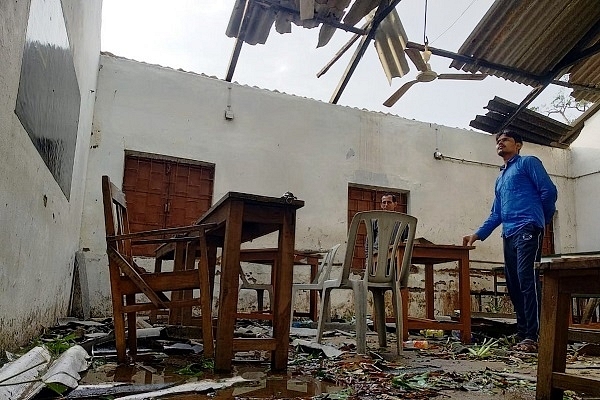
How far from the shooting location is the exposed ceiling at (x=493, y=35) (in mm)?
6137

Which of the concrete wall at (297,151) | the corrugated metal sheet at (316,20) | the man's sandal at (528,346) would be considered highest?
the corrugated metal sheet at (316,20)

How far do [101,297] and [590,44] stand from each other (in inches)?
304

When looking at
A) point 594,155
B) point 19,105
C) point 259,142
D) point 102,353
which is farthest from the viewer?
point 594,155

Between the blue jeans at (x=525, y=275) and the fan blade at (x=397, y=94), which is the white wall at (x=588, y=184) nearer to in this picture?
the fan blade at (x=397, y=94)

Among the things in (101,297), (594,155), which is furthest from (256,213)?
(594,155)

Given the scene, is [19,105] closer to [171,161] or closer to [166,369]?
[166,369]

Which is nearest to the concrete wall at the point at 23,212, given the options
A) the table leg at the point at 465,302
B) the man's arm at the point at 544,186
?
the table leg at the point at 465,302

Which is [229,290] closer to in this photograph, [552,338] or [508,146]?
[552,338]

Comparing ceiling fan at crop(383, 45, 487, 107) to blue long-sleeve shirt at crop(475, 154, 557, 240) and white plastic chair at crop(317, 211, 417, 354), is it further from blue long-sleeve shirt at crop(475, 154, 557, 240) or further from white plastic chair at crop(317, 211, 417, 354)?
white plastic chair at crop(317, 211, 417, 354)

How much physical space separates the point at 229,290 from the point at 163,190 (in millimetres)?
4677

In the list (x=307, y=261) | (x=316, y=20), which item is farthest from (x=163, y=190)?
(x=316, y=20)

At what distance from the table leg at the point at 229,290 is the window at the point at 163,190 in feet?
14.6

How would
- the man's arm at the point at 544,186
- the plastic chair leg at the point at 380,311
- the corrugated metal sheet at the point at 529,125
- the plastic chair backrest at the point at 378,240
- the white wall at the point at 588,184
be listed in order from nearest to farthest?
the plastic chair backrest at the point at 378,240 < the plastic chair leg at the point at 380,311 < the man's arm at the point at 544,186 < the corrugated metal sheet at the point at 529,125 < the white wall at the point at 588,184

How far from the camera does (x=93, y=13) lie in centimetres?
514
